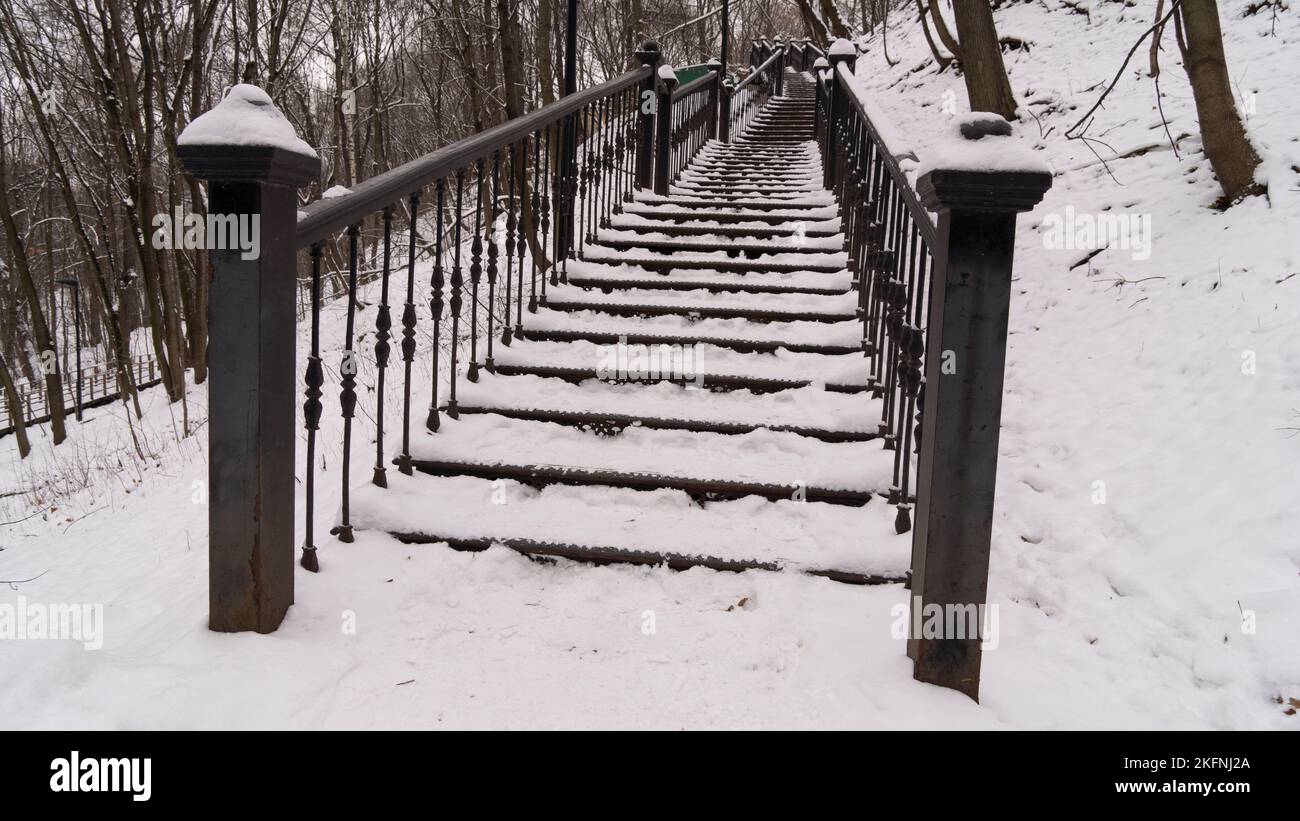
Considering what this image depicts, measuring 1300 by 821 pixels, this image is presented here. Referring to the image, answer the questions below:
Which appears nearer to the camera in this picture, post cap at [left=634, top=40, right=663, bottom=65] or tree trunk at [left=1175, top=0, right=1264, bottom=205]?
tree trunk at [left=1175, top=0, right=1264, bottom=205]

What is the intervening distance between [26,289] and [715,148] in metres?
10.6

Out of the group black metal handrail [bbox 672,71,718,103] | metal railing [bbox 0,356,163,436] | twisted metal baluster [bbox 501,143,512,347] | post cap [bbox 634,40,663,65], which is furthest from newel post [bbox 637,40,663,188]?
metal railing [bbox 0,356,163,436]

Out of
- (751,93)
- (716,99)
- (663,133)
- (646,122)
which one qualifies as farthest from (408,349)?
(751,93)

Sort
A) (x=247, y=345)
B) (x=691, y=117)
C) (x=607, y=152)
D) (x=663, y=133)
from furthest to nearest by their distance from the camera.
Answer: (x=691, y=117) < (x=663, y=133) < (x=607, y=152) < (x=247, y=345)

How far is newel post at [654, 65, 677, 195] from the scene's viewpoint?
735 centimetres

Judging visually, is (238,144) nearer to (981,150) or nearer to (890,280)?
(981,150)

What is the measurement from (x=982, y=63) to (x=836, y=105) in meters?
1.51

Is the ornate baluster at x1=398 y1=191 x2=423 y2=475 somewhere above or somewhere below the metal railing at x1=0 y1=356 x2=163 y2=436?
above

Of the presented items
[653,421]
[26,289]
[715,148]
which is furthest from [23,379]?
[653,421]

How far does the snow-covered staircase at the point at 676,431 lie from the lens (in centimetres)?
286

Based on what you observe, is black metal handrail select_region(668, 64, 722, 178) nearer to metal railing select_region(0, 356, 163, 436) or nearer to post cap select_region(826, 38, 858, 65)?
post cap select_region(826, 38, 858, 65)

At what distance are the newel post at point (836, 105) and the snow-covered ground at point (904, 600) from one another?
3.00m

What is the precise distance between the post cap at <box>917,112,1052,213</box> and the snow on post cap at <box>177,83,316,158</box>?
5.41 feet

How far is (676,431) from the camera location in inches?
141
